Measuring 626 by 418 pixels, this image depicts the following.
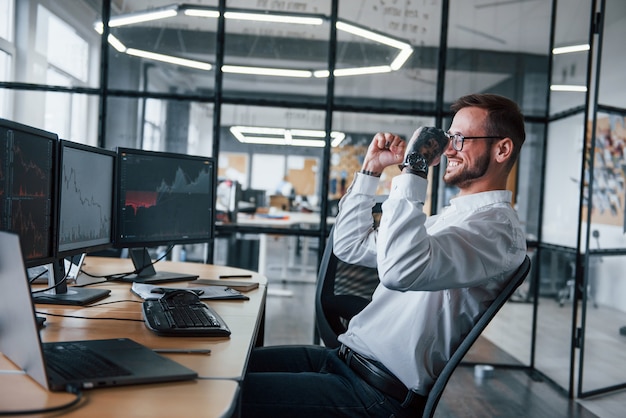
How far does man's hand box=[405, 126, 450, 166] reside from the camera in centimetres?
155

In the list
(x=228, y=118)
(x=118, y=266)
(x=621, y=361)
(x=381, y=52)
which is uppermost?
(x=381, y=52)

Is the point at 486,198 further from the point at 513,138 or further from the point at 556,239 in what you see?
the point at 556,239

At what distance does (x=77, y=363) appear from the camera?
1104mm

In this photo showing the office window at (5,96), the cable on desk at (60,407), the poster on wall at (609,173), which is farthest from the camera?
the office window at (5,96)

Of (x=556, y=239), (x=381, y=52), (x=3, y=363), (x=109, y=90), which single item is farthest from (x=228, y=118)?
(x=3, y=363)

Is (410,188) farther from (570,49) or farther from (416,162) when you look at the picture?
(570,49)

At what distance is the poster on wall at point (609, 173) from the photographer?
12.1 feet

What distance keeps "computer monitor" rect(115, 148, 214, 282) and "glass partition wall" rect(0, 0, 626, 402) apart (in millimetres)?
1403

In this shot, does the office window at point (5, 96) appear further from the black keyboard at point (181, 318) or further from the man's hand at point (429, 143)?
the man's hand at point (429, 143)

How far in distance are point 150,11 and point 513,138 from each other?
2.97 metres

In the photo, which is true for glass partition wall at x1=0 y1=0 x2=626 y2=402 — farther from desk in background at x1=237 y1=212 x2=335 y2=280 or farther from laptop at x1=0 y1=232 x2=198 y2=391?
laptop at x1=0 y1=232 x2=198 y2=391

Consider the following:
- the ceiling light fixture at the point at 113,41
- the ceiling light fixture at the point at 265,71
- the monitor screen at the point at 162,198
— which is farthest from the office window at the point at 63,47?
the monitor screen at the point at 162,198

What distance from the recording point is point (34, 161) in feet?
4.81

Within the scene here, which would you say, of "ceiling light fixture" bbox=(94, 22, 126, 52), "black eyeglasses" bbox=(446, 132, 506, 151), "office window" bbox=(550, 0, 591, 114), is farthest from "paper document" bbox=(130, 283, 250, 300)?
"office window" bbox=(550, 0, 591, 114)
